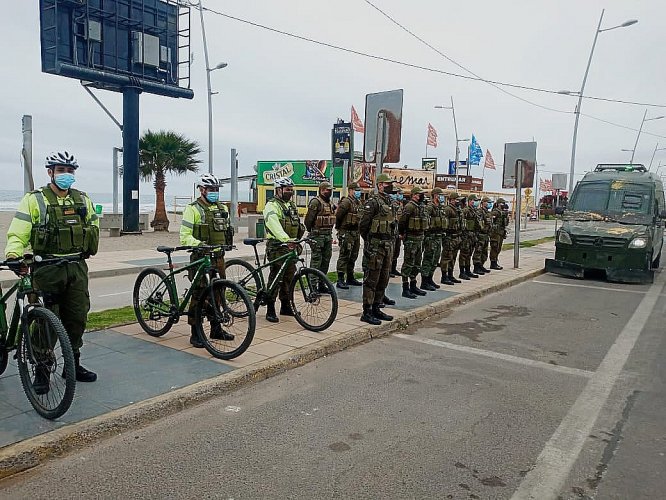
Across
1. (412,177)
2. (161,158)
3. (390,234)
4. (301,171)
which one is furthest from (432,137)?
(390,234)

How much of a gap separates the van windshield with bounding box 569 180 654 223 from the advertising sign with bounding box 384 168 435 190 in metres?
30.5

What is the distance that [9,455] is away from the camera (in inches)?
138

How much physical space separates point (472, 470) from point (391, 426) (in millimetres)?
830

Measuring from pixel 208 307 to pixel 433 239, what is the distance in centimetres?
542

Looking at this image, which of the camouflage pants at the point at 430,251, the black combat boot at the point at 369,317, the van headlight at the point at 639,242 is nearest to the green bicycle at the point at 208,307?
the black combat boot at the point at 369,317

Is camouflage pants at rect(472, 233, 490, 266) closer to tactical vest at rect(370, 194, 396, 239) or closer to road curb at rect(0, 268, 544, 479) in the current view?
tactical vest at rect(370, 194, 396, 239)

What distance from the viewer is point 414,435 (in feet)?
13.8

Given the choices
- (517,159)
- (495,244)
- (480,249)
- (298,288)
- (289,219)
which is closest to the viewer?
(298,288)

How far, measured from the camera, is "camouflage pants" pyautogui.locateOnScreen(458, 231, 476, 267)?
39.0 feet

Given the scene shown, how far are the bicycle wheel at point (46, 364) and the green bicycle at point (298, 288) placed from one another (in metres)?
2.92

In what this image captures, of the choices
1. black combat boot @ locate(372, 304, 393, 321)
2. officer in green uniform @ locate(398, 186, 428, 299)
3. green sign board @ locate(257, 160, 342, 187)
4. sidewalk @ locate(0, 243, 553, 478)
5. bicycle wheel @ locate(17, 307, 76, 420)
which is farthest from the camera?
green sign board @ locate(257, 160, 342, 187)

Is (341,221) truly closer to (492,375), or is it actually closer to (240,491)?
(492,375)

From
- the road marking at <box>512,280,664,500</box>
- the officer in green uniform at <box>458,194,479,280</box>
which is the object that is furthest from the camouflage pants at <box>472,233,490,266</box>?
the road marking at <box>512,280,664,500</box>

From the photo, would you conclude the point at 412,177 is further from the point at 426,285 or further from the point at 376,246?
the point at 376,246
